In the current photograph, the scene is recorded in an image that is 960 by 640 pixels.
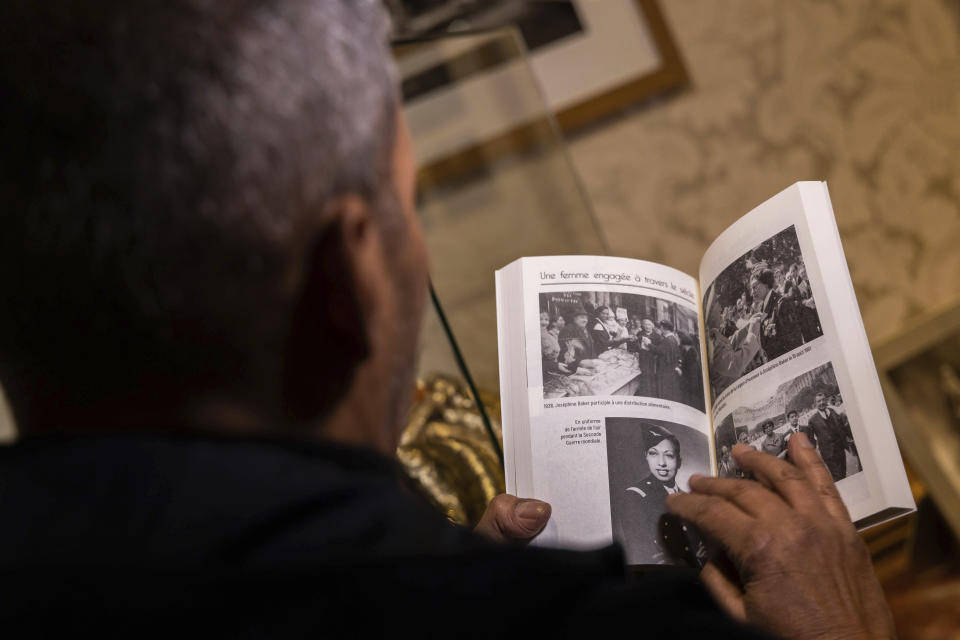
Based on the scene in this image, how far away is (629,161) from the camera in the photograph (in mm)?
1521

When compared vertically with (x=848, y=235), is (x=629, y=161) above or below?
above

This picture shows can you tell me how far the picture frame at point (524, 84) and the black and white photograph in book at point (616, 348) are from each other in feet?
2.47

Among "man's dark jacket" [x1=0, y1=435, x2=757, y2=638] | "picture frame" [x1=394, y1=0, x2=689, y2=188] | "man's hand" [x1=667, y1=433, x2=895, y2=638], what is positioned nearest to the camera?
"man's dark jacket" [x1=0, y1=435, x2=757, y2=638]

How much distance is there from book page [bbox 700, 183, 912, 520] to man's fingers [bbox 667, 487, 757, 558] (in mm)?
48

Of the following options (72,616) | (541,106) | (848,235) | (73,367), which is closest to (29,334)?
(73,367)

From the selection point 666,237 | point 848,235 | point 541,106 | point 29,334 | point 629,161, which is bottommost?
point 848,235

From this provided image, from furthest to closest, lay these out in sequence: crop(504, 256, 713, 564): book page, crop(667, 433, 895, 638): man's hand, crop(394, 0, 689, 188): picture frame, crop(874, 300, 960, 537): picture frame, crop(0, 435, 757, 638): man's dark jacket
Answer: crop(394, 0, 689, 188): picture frame < crop(874, 300, 960, 537): picture frame < crop(504, 256, 713, 564): book page < crop(667, 433, 895, 638): man's hand < crop(0, 435, 757, 638): man's dark jacket

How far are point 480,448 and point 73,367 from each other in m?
0.52

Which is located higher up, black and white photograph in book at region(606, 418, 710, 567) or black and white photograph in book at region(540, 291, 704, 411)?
black and white photograph in book at region(540, 291, 704, 411)

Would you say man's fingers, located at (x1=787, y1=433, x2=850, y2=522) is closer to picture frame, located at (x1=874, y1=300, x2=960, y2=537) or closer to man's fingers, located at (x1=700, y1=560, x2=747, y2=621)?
man's fingers, located at (x1=700, y1=560, x2=747, y2=621)

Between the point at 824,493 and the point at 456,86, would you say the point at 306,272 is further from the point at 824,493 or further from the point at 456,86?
the point at 456,86

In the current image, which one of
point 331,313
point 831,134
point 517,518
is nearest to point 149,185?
point 331,313

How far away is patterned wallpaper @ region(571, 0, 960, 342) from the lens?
146cm

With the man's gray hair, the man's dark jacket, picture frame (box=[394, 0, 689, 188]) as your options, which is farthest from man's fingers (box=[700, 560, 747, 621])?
picture frame (box=[394, 0, 689, 188])
